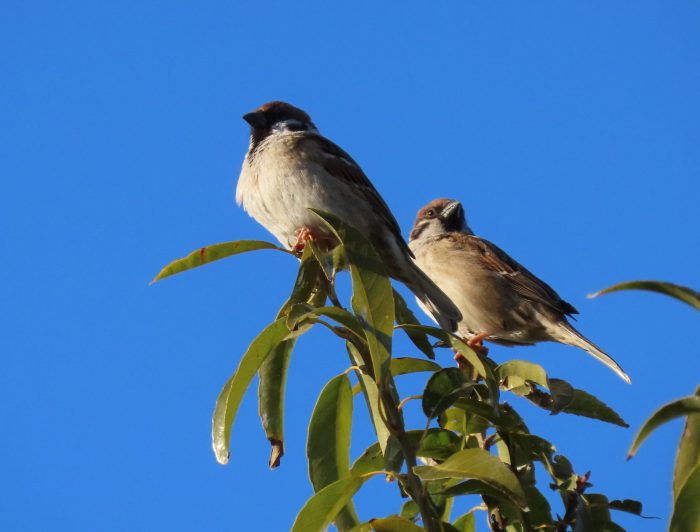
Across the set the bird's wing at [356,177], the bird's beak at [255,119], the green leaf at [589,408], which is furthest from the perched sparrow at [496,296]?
the green leaf at [589,408]

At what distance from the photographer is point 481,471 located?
5.33 feet

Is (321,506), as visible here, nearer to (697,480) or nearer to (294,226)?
(697,480)

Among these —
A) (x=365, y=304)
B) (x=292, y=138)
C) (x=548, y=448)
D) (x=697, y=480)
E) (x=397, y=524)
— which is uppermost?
(x=292, y=138)

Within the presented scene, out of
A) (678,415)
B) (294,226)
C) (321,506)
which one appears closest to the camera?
(678,415)

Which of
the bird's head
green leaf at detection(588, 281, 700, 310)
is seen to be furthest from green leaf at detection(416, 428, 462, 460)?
the bird's head

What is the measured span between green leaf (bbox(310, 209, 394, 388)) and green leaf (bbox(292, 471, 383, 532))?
23cm

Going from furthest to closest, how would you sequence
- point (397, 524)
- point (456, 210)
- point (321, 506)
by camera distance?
1. point (456, 210)
2. point (321, 506)
3. point (397, 524)

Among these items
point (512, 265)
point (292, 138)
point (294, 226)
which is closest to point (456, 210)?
point (512, 265)

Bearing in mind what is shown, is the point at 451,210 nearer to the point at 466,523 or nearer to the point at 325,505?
the point at 466,523

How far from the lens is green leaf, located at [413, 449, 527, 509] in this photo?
1596 mm

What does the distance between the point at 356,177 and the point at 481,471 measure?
281 cm

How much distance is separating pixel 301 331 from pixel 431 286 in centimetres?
196

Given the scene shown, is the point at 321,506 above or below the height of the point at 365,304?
below

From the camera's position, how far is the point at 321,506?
1.85m
